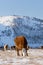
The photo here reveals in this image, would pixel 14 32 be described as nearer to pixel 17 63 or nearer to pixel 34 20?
pixel 34 20

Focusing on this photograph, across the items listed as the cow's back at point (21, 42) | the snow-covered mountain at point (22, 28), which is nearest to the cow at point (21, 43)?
the cow's back at point (21, 42)

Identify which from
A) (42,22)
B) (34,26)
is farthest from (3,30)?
(42,22)

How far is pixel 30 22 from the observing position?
130 meters

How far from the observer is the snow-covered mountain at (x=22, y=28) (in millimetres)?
107575


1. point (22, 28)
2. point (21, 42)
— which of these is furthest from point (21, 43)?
point (22, 28)

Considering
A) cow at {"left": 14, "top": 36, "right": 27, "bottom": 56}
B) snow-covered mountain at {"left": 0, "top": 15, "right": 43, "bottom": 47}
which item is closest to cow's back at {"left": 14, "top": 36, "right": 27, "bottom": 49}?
cow at {"left": 14, "top": 36, "right": 27, "bottom": 56}

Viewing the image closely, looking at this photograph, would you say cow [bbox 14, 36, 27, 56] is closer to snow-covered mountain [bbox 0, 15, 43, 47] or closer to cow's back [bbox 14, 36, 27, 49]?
cow's back [bbox 14, 36, 27, 49]

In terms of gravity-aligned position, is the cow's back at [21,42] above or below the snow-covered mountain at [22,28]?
above

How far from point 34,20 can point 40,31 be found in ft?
47.4

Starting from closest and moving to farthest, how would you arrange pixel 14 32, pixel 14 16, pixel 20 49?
pixel 20 49
pixel 14 32
pixel 14 16

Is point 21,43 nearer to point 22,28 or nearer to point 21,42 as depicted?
point 21,42

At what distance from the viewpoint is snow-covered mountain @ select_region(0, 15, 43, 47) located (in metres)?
108

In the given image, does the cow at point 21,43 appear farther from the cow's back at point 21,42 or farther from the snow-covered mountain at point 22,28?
the snow-covered mountain at point 22,28

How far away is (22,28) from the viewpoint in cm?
11875
